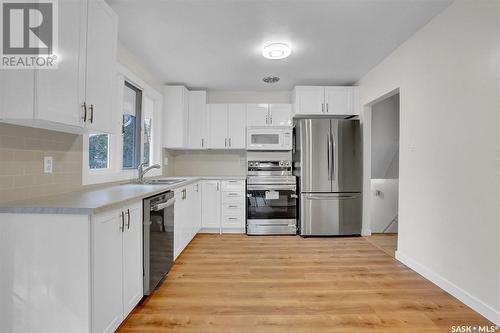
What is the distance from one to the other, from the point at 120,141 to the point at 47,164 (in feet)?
3.55

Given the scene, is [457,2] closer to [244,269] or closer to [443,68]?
[443,68]

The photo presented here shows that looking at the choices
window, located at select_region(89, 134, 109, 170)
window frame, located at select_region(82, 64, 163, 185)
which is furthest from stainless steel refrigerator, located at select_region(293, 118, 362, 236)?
window, located at select_region(89, 134, 109, 170)

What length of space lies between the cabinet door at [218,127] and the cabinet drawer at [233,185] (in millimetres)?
676

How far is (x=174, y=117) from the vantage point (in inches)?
168

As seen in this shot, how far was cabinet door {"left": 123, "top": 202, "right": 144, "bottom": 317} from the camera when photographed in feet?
5.87

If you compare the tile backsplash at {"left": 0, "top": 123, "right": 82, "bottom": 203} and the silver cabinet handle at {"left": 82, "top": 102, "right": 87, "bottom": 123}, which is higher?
the silver cabinet handle at {"left": 82, "top": 102, "right": 87, "bottom": 123}

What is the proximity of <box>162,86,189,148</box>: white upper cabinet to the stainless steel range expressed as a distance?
1.34 meters

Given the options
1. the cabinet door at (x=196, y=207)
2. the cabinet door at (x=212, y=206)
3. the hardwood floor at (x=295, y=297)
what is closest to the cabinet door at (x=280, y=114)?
the cabinet door at (x=212, y=206)

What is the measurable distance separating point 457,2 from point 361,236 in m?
3.10

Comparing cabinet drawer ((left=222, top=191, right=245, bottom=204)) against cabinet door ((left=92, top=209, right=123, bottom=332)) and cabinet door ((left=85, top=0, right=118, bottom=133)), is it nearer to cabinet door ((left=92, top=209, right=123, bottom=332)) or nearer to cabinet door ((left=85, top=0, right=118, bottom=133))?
cabinet door ((left=85, top=0, right=118, bottom=133))

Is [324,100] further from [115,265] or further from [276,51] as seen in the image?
[115,265]

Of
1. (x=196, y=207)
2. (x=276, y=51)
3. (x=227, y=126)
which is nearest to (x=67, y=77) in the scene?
(x=276, y=51)

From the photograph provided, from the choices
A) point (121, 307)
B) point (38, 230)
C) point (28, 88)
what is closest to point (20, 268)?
point (38, 230)

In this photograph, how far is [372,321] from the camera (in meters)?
1.87
